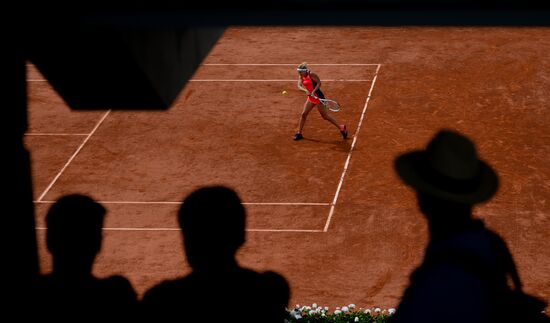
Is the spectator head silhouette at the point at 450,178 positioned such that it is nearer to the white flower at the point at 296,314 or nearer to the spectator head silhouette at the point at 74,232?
the white flower at the point at 296,314

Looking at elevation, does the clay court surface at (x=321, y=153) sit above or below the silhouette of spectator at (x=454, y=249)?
below

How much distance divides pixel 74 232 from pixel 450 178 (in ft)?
24.4

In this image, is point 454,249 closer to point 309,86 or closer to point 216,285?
point 216,285

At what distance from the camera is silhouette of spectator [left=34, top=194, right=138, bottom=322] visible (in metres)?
8.12

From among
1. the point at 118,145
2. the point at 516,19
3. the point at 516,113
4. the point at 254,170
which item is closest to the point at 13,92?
the point at 516,19

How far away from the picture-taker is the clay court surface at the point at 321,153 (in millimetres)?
9102

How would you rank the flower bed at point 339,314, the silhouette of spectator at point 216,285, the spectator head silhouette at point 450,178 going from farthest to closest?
the silhouette of spectator at point 216,285, the flower bed at point 339,314, the spectator head silhouette at point 450,178

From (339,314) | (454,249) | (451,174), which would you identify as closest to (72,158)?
(339,314)

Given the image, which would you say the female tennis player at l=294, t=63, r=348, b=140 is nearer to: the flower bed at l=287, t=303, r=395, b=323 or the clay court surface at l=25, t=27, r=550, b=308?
the clay court surface at l=25, t=27, r=550, b=308

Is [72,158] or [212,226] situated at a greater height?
[212,226]

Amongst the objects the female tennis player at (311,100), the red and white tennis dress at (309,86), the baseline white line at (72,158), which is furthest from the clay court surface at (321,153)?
the red and white tennis dress at (309,86)

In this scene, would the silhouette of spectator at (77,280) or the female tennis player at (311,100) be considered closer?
the silhouette of spectator at (77,280)

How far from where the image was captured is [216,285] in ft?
27.8

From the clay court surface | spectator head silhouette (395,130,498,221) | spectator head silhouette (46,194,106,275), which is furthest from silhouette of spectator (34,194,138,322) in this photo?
spectator head silhouette (395,130,498,221)
